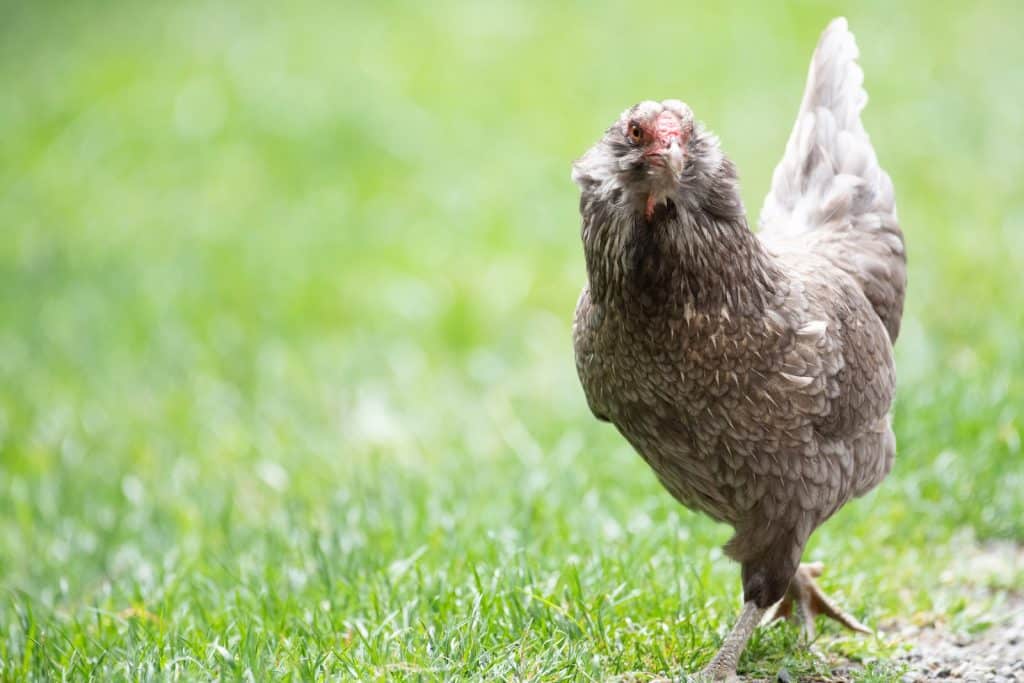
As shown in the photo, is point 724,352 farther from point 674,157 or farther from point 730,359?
point 674,157

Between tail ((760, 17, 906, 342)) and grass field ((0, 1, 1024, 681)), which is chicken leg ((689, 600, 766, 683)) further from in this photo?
tail ((760, 17, 906, 342))

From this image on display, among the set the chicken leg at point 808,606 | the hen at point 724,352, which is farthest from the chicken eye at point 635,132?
the chicken leg at point 808,606

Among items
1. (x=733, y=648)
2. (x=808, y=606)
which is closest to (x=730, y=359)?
(x=733, y=648)

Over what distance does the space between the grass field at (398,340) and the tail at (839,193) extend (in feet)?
3.38

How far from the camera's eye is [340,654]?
338cm

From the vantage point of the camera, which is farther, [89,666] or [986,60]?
[986,60]

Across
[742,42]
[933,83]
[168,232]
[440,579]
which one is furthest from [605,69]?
[440,579]

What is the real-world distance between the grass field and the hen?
1.60 ft

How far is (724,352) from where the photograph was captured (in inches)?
125

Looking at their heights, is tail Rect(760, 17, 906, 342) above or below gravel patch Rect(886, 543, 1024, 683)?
above

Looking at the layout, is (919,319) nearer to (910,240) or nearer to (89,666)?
(910,240)

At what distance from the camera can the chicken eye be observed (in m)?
2.95

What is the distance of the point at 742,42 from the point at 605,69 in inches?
44.3

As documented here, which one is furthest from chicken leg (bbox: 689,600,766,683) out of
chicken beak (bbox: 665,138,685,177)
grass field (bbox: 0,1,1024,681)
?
chicken beak (bbox: 665,138,685,177)
